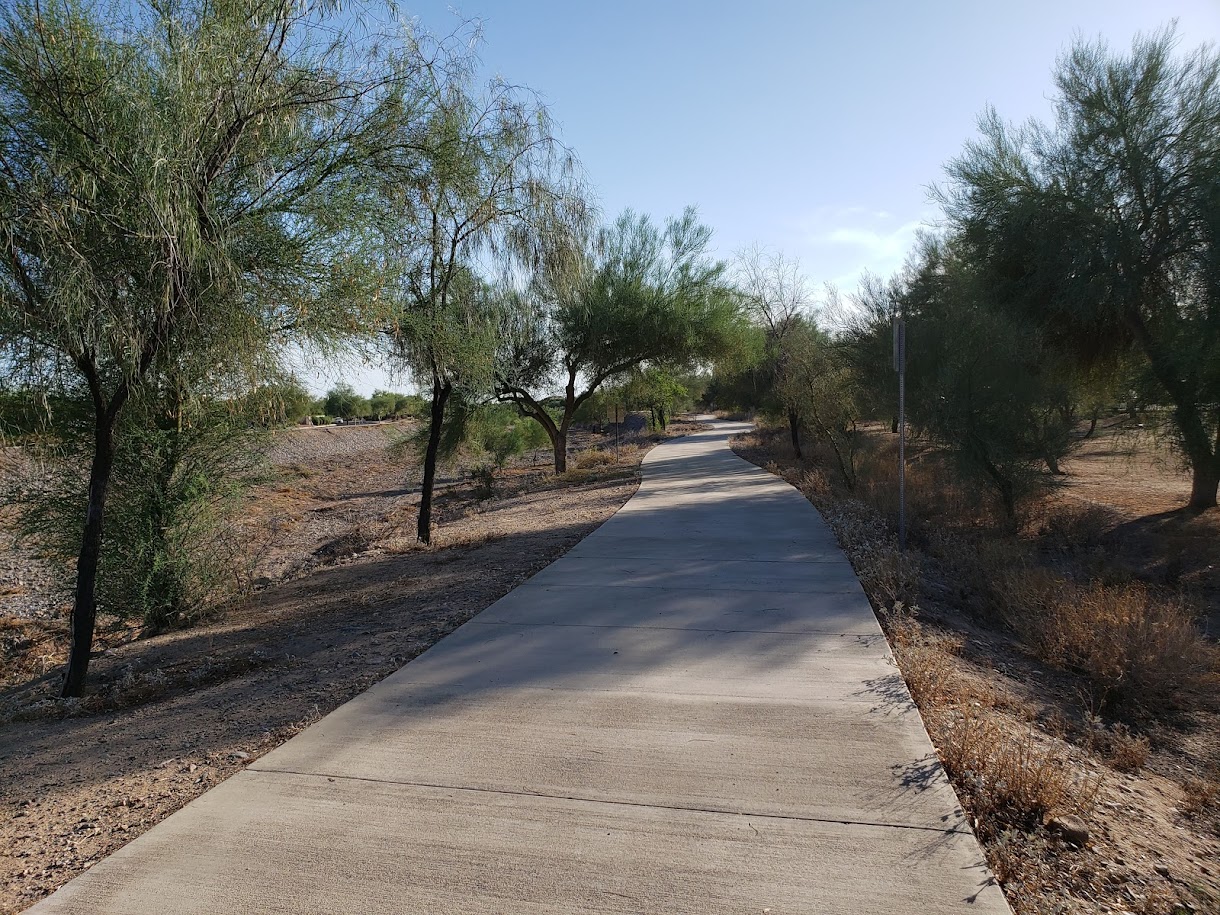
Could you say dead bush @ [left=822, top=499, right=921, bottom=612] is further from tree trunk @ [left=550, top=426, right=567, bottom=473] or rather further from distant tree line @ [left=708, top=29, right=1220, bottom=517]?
tree trunk @ [left=550, top=426, right=567, bottom=473]

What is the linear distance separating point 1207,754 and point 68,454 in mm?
9295

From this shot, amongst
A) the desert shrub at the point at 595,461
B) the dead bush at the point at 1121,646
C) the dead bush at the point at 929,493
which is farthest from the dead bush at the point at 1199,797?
the desert shrub at the point at 595,461

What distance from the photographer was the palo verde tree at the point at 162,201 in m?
5.15

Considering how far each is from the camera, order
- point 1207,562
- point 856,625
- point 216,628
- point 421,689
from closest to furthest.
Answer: point 421,689 < point 856,625 < point 216,628 < point 1207,562

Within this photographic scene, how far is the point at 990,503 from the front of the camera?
14188mm

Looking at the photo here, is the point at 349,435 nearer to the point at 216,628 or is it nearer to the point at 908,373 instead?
the point at 908,373

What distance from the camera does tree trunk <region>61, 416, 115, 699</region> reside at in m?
6.09

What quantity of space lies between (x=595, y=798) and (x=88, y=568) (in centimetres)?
463

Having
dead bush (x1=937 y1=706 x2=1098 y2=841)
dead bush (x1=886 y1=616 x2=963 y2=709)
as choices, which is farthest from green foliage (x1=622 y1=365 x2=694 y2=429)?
dead bush (x1=937 y1=706 x2=1098 y2=841)

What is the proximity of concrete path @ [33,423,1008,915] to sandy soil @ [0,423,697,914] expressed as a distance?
289 millimetres

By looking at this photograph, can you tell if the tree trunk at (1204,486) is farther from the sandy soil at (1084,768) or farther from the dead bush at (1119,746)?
the dead bush at (1119,746)

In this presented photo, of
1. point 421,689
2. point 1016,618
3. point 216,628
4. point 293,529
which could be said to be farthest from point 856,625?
point 293,529

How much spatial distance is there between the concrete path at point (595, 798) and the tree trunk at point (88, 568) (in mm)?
2572

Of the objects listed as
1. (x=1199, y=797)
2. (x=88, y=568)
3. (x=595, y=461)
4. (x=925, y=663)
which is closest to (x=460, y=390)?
(x=88, y=568)
